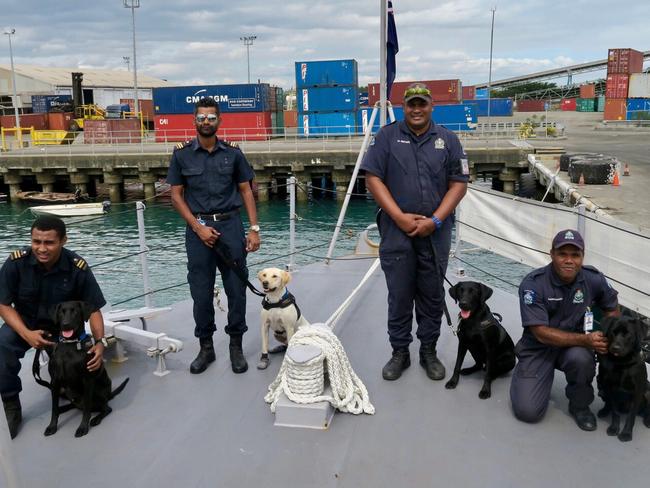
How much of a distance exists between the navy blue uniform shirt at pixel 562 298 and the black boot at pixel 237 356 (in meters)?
1.81

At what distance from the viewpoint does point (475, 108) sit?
121ft

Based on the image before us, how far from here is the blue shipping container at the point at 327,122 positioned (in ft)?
120

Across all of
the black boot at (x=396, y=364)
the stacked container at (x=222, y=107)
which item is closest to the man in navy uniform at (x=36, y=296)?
the black boot at (x=396, y=364)

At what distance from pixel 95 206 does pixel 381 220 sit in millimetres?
20817

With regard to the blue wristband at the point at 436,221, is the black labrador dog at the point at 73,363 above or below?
below

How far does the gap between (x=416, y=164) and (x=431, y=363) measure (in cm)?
129

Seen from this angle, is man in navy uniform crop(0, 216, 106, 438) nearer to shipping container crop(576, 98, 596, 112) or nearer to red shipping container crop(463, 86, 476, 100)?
red shipping container crop(463, 86, 476, 100)

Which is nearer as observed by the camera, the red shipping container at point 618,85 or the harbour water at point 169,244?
the harbour water at point 169,244

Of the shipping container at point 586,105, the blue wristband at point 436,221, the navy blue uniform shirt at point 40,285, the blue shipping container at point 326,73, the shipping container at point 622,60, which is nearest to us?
the navy blue uniform shirt at point 40,285

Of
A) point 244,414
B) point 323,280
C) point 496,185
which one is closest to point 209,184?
point 244,414

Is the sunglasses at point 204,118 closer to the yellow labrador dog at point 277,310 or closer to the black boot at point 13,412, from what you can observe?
the yellow labrador dog at point 277,310

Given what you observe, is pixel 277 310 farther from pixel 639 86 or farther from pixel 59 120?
pixel 639 86

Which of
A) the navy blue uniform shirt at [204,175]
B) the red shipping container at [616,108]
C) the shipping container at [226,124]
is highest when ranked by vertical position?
the red shipping container at [616,108]

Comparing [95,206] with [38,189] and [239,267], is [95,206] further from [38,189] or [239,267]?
[239,267]
